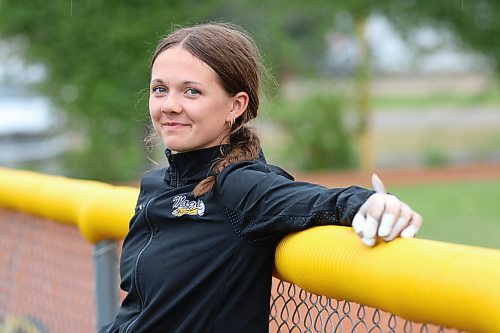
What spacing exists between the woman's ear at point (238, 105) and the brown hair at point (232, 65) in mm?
13

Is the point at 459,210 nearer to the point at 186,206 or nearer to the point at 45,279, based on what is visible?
the point at 45,279

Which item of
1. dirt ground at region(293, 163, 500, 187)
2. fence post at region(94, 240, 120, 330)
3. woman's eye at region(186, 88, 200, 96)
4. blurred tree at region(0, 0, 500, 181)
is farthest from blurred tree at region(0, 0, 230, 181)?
woman's eye at region(186, 88, 200, 96)

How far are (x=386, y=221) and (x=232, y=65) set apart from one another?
77 centimetres

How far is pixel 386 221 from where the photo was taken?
5.95ft

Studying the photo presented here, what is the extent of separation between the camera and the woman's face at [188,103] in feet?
7.86

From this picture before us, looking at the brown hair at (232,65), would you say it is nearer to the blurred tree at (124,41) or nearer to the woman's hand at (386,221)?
the woman's hand at (386,221)

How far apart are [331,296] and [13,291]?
2.88 meters

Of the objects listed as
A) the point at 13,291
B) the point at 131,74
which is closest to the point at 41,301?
the point at 13,291

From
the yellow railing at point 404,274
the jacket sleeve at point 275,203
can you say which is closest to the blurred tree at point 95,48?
the jacket sleeve at point 275,203

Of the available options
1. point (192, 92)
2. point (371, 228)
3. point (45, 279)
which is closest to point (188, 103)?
point (192, 92)

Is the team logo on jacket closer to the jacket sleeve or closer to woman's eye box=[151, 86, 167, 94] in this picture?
the jacket sleeve

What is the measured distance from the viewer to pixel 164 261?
2330 mm

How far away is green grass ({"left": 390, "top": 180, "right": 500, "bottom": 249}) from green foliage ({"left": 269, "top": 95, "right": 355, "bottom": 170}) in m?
3.71

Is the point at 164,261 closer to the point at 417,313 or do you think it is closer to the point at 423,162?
the point at 417,313
